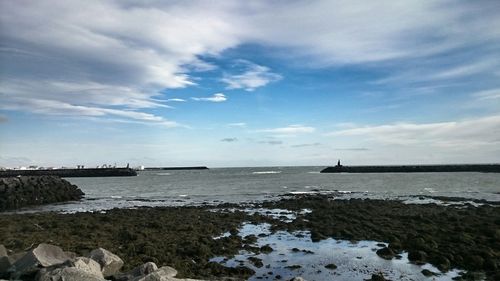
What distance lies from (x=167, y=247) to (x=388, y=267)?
6.97 metres

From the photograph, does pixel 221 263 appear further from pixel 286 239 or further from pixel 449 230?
pixel 449 230

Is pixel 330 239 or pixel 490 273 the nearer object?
pixel 490 273

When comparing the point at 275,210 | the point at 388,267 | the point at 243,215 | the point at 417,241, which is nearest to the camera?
the point at 388,267

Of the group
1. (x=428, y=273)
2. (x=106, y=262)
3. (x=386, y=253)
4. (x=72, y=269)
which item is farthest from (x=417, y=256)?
(x=72, y=269)

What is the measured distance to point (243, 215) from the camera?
23.9 metres

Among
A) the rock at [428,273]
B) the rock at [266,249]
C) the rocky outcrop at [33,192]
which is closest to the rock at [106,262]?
the rock at [266,249]

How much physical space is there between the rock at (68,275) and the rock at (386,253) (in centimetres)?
879

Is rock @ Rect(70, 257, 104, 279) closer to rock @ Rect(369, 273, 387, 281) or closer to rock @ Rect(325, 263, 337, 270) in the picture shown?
rock @ Rect(325, 263, 337, 270)

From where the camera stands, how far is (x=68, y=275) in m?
7.92

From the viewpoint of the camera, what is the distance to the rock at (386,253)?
43.8 feet

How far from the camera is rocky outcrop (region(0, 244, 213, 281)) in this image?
8078 mm

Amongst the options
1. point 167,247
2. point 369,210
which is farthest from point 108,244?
point 369,210

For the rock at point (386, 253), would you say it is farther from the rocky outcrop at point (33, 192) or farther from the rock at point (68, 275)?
the rocky outcrop at point (33, 192)

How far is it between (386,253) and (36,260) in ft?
32.8
